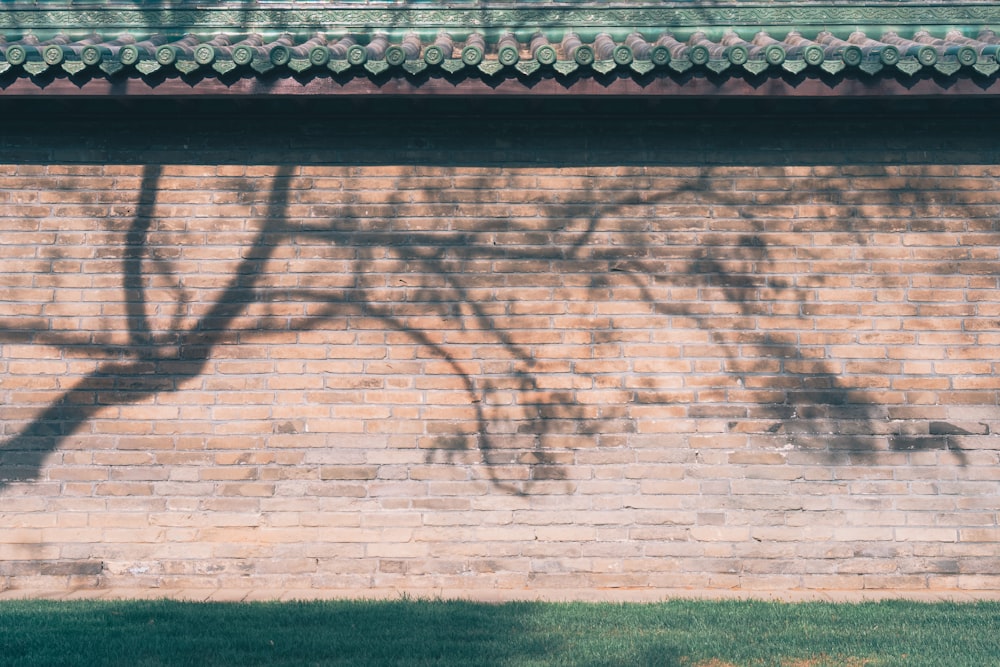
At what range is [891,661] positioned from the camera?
4.15 m

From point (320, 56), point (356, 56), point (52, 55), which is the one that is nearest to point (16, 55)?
point (52, 55)

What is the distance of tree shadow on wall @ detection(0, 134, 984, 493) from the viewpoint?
5.77 metres

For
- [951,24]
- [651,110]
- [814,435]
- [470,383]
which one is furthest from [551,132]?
[951,24]

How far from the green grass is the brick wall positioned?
1.89ft

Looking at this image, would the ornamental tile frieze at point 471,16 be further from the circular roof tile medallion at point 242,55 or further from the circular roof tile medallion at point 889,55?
the circular roof tile medallion at point 242,55

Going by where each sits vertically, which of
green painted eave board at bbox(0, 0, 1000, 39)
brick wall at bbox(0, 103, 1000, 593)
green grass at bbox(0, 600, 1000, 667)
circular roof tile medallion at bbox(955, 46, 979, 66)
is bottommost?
green grass at bbox(0, 600, 1000, 667)

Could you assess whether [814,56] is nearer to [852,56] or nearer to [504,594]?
[852,56]

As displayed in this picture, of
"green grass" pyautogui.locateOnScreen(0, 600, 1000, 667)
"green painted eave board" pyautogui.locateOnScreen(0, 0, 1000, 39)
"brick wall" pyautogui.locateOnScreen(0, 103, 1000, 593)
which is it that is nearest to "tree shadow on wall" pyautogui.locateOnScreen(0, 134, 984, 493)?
"brick wall" pyautogui.locateOnScreen(0, 103, 1000, 593)

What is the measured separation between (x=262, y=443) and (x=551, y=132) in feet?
8.82

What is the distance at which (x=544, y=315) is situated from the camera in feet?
19.2

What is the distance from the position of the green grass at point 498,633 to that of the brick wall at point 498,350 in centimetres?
57

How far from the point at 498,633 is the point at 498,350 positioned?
72.8 inches

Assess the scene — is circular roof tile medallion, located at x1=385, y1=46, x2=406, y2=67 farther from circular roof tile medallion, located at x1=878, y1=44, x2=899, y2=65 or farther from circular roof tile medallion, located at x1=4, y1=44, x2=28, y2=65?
circular roof tile medallion, located at x1=878, y1=44, x2=899, y2=65

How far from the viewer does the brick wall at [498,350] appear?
571cm
